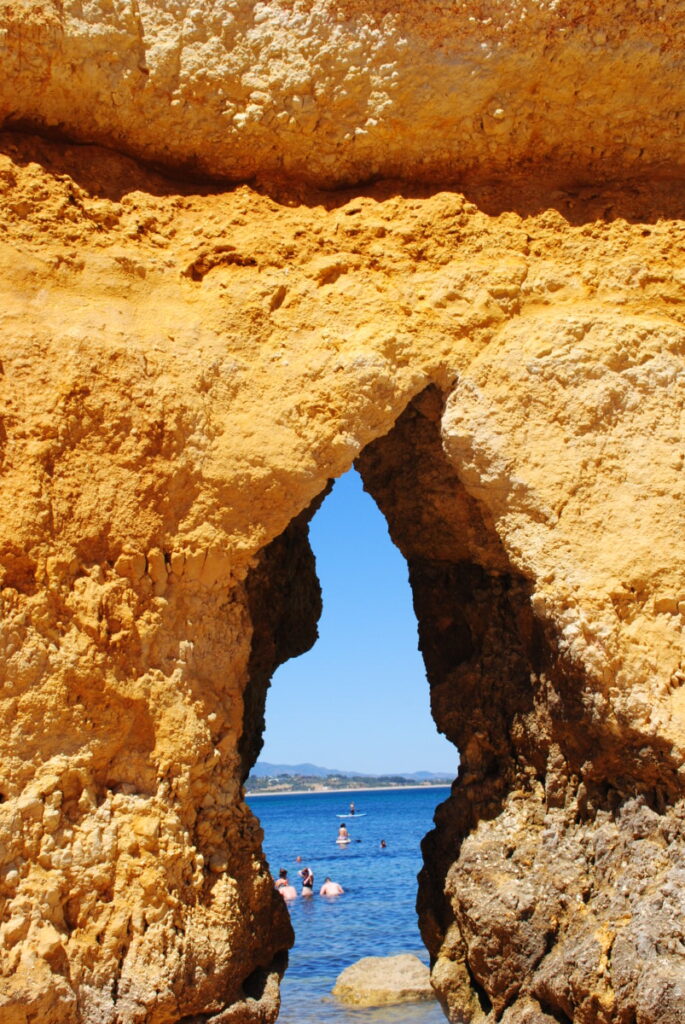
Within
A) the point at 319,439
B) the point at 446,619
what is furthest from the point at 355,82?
the point at 446,619

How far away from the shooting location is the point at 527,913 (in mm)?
5402

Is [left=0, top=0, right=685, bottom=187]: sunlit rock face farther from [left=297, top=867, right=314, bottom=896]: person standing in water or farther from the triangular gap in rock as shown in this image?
[left=297, top=867, right=314, bottom=896]: person standing in water

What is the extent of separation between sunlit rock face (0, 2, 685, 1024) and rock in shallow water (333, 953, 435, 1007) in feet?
8.87

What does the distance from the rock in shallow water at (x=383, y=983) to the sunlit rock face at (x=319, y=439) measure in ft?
8.87

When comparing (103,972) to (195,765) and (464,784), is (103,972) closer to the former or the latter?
(195,765)

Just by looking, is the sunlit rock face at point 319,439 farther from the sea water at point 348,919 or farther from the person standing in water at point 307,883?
the person standing in water at point 307,883

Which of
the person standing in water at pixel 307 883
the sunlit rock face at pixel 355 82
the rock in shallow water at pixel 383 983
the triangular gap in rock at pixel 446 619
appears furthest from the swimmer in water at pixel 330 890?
the sunlit rock face at pixel 355 82

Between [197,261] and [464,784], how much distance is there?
3.94 meters

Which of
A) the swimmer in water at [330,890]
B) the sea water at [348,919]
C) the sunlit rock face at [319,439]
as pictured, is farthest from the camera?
the swimmer in water at [330,890]

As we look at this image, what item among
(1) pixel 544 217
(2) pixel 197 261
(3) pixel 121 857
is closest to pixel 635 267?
(1) pixel 544 217

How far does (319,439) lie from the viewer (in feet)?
18.2

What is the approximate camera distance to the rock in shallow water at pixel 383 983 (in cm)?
884

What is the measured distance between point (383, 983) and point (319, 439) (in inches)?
238

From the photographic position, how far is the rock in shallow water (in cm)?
884
